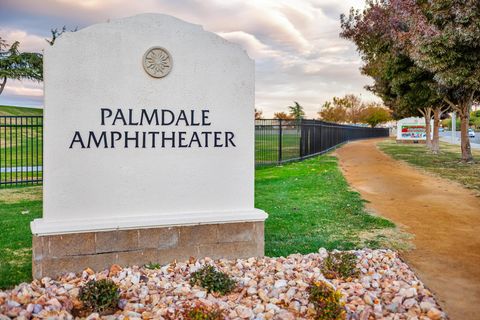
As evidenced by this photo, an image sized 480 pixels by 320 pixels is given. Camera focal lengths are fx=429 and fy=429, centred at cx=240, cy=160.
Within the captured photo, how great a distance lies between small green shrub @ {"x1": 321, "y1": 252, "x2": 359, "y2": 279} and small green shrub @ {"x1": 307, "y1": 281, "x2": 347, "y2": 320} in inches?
22.9

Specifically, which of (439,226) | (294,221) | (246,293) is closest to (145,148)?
(246,293)

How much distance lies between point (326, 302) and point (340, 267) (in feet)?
3.11

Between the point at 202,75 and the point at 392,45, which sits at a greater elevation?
the point at 392,45

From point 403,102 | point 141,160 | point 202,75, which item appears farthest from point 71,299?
point 403,102

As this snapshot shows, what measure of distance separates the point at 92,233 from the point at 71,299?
0.88 meters

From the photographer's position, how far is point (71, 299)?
12.4ft

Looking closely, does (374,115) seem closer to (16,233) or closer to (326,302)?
(16,233)

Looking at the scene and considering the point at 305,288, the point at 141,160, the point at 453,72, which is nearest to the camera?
the point at 305,288

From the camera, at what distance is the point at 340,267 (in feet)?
14.6

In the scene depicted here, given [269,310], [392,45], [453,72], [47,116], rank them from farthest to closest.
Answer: [392,45] < [453,72] < [47,116] < [269,310]

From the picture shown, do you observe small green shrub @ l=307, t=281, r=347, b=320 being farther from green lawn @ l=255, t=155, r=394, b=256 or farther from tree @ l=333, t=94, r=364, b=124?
tree @ l=333, t=94, r=364, b=124

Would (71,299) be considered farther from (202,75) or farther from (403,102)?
(403,102)

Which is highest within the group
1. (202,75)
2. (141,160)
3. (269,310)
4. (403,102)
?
(403,102)

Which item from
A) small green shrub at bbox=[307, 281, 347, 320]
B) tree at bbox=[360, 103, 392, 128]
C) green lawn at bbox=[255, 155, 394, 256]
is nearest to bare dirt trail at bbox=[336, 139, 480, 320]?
green lawn at bbox=[255, 155, 394, 256]
